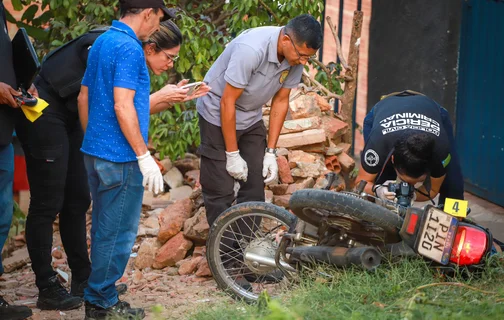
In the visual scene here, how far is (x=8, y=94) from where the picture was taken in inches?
184

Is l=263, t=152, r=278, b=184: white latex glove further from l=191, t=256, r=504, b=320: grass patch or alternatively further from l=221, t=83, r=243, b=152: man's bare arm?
l=191, t=256, r=504, b=320: grass patch

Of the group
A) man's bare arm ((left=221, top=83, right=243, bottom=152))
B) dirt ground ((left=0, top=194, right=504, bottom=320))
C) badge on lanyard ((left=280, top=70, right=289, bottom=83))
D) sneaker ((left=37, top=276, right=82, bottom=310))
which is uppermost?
badge on lanyard ((left=280, top=70, right=289, bottom=83))

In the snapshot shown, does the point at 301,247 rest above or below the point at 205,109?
below

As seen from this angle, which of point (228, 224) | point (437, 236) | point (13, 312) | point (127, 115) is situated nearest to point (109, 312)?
point (13, 312)

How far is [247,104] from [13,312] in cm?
197

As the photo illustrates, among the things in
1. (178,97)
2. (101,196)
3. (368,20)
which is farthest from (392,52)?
(101,196)

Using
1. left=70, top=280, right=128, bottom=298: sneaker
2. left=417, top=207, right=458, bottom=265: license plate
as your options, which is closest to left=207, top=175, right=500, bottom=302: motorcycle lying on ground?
left=417, top=207, right=458, bottom=265: license plate

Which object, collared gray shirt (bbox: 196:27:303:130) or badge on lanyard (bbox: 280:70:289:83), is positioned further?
badge on lanyard (bbox: 280:70:289:83)

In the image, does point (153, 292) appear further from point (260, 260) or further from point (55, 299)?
point (260, 260)

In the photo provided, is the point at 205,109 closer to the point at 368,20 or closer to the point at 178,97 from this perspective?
the point at 178,97

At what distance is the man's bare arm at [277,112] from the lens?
5676 mm

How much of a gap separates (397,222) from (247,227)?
3.93 ft

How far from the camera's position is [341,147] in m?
7.45

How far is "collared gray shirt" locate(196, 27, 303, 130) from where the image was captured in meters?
5.20
